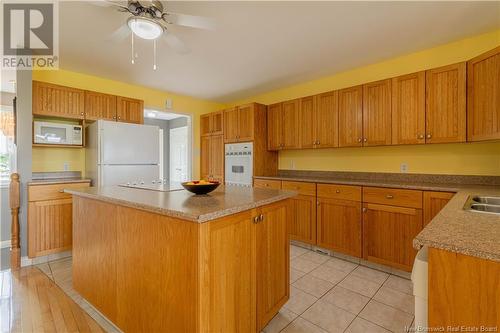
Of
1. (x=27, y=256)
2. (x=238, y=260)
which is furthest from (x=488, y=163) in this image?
(x=27, y=256)

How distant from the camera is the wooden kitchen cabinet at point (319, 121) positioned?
10.6 ft

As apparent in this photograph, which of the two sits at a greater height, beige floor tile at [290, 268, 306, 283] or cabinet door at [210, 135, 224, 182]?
cabinet door at [210, 135, 224, 182]

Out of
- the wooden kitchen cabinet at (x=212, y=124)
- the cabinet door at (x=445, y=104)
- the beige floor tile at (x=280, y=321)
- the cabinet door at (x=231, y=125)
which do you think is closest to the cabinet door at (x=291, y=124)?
the cabinet door at (x=231, y=125)

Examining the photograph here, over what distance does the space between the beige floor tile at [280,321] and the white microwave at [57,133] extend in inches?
129

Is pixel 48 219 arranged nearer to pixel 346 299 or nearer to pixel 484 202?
pixel 346 299

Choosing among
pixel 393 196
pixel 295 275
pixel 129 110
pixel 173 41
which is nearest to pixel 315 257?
pixel 295 275

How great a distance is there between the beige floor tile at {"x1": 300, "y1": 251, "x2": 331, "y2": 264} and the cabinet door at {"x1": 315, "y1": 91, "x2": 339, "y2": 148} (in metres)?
1.44

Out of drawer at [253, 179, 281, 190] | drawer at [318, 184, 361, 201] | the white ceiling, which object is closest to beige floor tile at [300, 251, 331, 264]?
drawer at [318, 184, 361, 201]

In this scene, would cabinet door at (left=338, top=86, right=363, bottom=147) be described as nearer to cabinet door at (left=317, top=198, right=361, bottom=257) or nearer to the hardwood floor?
cabinet door at (left=317, top=198, right=361, bottom=257)

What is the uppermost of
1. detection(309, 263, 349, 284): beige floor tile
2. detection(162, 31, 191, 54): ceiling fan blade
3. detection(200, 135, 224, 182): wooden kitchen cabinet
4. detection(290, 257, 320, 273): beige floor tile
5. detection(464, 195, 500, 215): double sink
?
detection(162, 31, 191, 54): ceiling fan blade

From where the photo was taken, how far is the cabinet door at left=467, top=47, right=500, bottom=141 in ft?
6.51

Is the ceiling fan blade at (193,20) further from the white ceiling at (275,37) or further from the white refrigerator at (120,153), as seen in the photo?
the white refrigerator at (120,153)

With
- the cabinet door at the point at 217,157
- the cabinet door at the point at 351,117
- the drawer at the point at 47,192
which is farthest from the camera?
the cabinet door at the point at 217,157

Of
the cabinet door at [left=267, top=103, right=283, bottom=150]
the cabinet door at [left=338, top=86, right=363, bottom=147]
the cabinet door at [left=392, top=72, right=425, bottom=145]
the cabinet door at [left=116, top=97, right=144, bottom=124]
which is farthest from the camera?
the cabinet door at [left=267, top=103, right=283, bottom=150]
